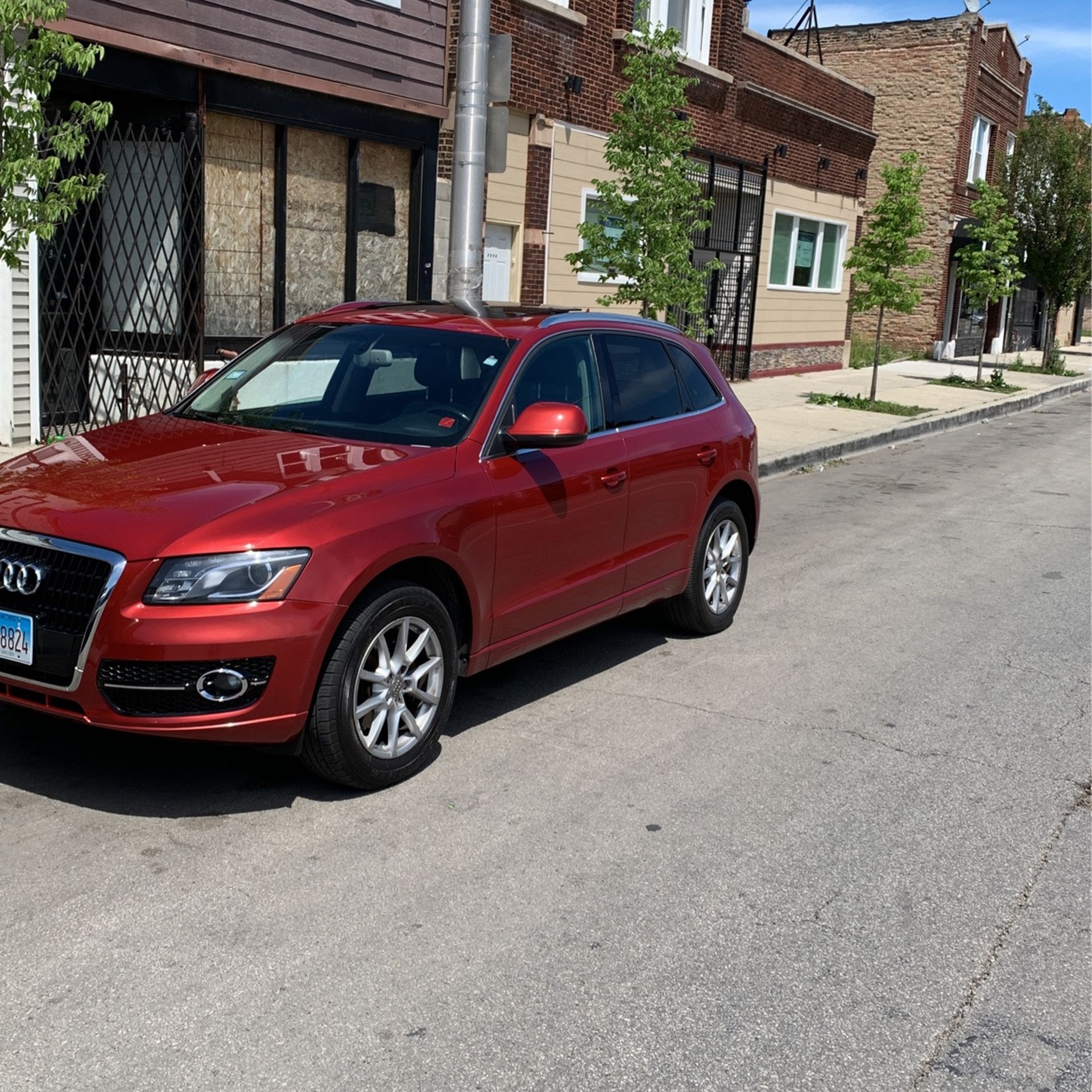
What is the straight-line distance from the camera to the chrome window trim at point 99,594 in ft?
14.0

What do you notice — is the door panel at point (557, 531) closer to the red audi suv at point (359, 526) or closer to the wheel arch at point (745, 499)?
the red audi suv at point (359, 526)

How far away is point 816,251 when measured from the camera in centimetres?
2677

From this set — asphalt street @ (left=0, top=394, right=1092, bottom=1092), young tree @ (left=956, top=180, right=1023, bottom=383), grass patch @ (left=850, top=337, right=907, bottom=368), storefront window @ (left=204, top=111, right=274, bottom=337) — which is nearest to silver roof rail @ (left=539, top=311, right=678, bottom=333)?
asphalt street @ (left=0, top=394, right=1092, bottom=1092)

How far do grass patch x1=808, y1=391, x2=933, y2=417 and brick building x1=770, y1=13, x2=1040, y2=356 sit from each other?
44.4ft

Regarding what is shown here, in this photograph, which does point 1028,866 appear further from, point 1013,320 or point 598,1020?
point 1013,320

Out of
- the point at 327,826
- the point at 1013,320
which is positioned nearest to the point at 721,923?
the point at 327,826

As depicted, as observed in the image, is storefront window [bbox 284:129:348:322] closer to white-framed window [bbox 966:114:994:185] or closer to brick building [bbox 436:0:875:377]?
brick building [bbox 436:0:875:377]

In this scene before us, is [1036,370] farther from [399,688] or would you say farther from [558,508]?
[399,688]

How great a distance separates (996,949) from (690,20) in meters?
19.0

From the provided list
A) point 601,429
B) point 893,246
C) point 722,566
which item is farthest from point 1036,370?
point 601,429

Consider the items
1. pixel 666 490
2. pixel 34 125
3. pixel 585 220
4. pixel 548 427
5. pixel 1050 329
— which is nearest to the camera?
pixel 548 427

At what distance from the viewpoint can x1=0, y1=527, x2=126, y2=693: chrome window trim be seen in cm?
425

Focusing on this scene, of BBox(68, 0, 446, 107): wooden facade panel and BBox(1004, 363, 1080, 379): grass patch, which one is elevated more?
BBox(68, 0, 446, 107): wooden facade panel

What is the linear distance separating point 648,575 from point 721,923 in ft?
8.69
